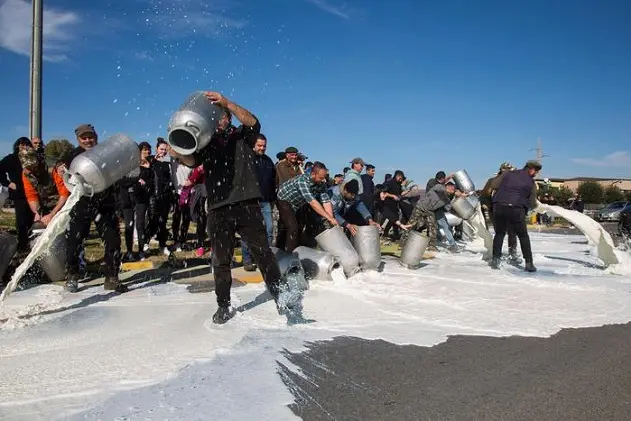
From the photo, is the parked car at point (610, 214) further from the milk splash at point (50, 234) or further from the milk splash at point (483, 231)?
the milk splash at point (50, 234)

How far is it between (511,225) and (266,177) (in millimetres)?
3585

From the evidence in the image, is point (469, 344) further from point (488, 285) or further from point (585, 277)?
point (585, 277)

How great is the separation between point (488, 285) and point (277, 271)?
117 inches

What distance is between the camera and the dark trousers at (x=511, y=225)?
7.18 metres

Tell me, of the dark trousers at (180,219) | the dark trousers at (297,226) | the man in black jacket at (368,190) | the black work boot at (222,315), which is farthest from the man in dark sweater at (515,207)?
the dark trousers at (180,219)

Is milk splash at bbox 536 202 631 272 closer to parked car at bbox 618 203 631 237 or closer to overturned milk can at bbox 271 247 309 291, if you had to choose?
overturned milk can at bbox 271 247 309 291

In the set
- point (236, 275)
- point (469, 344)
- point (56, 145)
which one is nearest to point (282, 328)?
point (469, 344)

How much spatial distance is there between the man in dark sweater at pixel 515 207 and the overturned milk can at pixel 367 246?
1999mm

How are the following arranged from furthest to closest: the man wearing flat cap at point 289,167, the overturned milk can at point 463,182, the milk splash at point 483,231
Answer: the overturned milk can at point 463,182
the milk splash at point 483,231
the man wearing flat cap at point 289,167

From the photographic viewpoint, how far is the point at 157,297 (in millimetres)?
5066

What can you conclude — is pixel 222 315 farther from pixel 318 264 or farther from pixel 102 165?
pixel 318 264

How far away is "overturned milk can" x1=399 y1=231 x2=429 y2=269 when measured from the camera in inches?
285

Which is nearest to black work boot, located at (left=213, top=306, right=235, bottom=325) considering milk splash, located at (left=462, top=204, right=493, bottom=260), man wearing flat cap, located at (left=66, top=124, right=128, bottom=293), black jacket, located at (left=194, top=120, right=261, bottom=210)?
black jacket, located at (left=194, top=120, right=261, bottom=210)

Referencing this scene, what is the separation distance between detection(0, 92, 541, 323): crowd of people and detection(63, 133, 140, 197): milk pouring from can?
58cm
